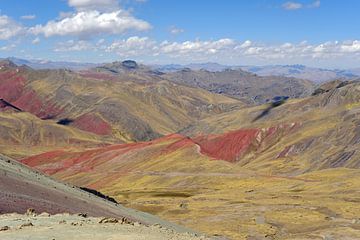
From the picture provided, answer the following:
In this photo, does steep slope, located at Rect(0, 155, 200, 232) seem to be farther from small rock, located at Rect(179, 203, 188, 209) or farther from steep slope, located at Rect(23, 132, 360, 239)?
small rock, located at Rect(179, 203, 188, 209)

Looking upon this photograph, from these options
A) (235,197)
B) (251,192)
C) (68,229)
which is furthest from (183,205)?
(68,229)

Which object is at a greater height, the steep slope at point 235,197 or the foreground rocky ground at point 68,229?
the foreground rocky ground at point 68,229

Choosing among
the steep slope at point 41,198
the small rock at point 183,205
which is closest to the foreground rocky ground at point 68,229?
the steep slope at point 41,198

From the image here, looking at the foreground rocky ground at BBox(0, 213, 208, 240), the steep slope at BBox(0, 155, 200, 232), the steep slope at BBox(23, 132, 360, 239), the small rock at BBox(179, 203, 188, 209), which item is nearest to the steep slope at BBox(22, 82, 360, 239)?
the steep slope at BBox(23, 132, 360, 239)

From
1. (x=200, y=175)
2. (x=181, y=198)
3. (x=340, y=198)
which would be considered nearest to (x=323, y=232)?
(x=340, y=198)

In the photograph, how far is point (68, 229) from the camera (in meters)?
33.4

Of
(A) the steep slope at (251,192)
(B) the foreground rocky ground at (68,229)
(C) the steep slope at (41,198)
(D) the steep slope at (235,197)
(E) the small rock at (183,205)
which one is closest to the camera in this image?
(B) the foreground rocky ground at (68,229)

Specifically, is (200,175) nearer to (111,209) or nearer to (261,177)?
(261,177)

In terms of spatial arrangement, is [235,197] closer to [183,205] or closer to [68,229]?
[183,205]

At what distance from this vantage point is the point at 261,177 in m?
156

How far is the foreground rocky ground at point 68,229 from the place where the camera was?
3075 cm

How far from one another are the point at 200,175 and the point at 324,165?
163ft

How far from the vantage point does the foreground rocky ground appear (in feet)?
101

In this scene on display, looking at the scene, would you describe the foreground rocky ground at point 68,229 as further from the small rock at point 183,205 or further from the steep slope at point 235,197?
the small rock at point 183,205
